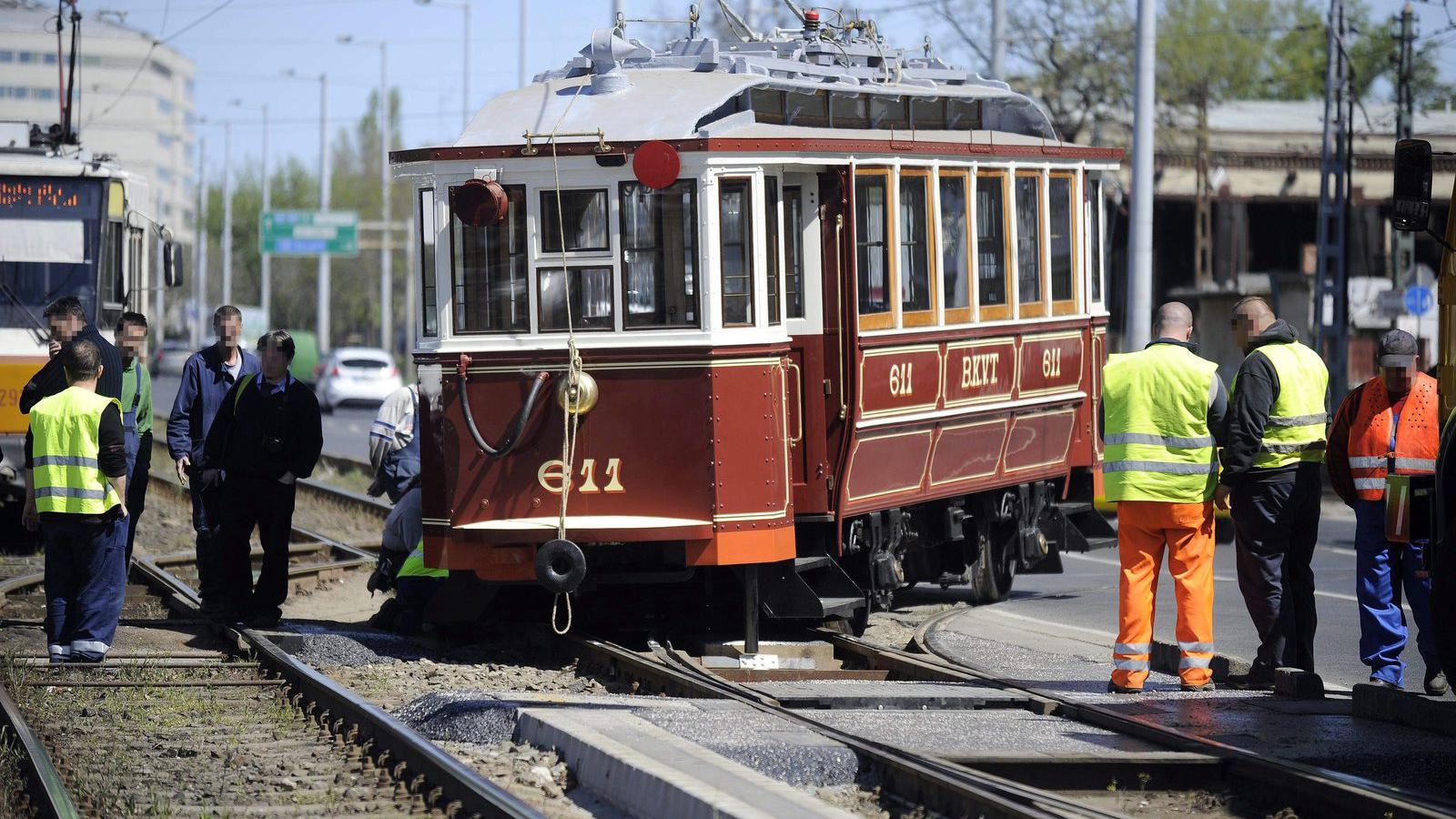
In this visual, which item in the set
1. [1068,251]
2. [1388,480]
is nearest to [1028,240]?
[1068,251]

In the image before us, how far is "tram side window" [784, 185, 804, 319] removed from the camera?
1147 centimetres

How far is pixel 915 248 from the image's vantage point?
12203 mm

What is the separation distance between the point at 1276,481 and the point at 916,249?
9.43ft

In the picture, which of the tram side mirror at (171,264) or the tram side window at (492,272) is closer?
the tram side window at (492,272)

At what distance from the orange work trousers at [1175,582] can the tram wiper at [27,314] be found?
10.3m

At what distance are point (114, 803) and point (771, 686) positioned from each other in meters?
3.78

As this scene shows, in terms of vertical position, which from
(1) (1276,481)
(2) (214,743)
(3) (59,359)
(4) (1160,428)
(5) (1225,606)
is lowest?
(5) (1225,606)

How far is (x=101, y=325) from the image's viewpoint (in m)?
17.6

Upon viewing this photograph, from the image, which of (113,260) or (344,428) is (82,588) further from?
(344,428)

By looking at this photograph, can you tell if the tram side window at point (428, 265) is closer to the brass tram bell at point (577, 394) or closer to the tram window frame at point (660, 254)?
the brass tram bell at point (577, 394)

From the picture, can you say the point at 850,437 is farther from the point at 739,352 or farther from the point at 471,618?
the point at 471,618

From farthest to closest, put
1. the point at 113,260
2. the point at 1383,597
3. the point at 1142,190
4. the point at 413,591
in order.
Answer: the point at 1142,190
the point at 113,260
the point at 413,591
the point at 1383,597

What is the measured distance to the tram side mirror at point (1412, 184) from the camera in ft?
28.0

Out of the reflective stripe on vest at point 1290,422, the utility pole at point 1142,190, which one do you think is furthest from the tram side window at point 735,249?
the utility pole at point 1142,190
